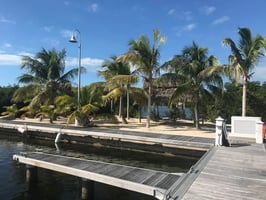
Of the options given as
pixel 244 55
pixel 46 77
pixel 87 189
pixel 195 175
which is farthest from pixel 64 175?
pixel 46 77

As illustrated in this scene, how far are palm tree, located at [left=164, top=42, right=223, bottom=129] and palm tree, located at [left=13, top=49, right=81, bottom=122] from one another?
945 centimetres

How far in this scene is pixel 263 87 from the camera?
56.9ft

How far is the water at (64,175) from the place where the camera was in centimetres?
608

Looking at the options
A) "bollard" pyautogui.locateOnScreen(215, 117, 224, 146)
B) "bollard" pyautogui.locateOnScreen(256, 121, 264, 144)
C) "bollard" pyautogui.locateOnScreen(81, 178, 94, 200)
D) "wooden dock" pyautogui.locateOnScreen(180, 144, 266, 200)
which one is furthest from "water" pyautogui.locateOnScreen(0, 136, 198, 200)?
"bollard" pyautogui.locateOnScreen(256, 121, 264, 144)

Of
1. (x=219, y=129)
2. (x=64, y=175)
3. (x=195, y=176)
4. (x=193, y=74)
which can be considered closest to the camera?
(x=195, y=176)

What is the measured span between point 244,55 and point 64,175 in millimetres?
10476

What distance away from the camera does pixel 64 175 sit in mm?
7441

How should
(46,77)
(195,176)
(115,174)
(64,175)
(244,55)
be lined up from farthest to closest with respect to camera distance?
1. (46,77)
2. (244,55)
3. (64,175)
4. (115,174)
5. (195,176)

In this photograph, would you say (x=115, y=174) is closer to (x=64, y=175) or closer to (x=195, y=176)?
(x=195, y=176)

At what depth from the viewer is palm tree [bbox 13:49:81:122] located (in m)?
19.4

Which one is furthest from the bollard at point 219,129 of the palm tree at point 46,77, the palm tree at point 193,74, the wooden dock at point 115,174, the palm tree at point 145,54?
the palm tree at point 46,77

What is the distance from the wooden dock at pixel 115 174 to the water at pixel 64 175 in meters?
0.66

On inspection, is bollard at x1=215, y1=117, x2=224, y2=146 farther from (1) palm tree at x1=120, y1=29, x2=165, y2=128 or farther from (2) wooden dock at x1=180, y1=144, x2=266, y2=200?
(1) palm tree at x1=120, y1=29, x2=165, y2=128

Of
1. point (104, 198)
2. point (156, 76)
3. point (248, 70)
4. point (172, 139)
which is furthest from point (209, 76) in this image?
point (104, 198)
